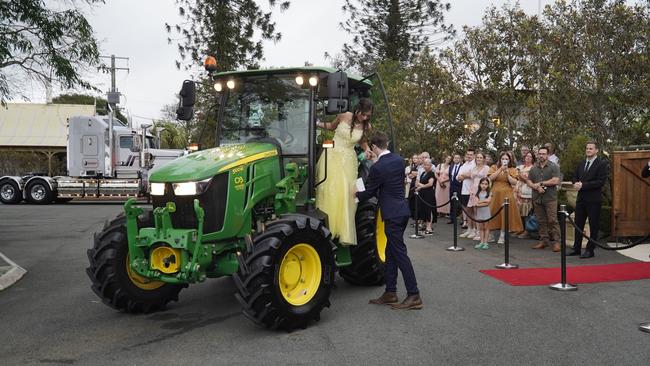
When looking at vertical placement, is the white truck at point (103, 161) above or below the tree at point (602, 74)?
below

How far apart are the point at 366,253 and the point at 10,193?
22.4 metres

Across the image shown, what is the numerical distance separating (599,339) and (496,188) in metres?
6.63

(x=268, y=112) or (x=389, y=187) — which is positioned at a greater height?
(x=268, y=112)

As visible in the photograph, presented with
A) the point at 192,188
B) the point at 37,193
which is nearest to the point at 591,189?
the point at 192,188

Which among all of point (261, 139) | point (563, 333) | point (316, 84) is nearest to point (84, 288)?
point (261, 139)

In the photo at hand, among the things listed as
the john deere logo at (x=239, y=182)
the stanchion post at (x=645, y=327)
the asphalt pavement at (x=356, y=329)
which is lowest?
the asphalt pavement at (x=356, y=329)

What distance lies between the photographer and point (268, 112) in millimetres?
6914

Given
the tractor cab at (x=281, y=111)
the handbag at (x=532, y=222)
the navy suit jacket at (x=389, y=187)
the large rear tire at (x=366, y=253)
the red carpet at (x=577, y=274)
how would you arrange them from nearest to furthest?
1. the navy suit jacket at (x=389, y=187)
2. the tractor cab at (x=281, y=111)
3. the large rear tire at (x=366, y=253)
4. the red carpet at (x=577, y=274)
5. the handbag at (x=532, y=222)

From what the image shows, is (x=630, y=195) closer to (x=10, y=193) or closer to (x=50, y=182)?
(x=50, y=182)

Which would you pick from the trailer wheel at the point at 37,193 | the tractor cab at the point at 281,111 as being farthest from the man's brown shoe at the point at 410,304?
the trailer wheel at the point at 37,193

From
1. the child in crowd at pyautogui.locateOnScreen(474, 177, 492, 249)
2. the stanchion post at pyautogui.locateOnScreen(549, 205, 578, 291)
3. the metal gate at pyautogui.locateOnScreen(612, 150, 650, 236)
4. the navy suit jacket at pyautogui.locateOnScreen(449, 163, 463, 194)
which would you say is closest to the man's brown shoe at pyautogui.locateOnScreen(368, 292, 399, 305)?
the stanchion post at pyautogui.locateOnScreen(549, 205, 578, 291)

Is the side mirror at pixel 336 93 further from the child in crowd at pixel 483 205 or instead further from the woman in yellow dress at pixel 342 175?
the child in crowd at pixel 483 205

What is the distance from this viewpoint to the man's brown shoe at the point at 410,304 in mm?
6441

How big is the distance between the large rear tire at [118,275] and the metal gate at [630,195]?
8.90 m
